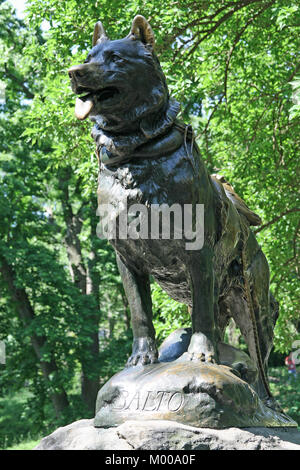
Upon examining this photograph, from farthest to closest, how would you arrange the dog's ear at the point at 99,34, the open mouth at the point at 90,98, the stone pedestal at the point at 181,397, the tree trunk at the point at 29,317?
the tree trunk at the point at 29,317
the dog's ear at the point at 99,34
the open mouth at the point at 90,98
the stone pedestal at the point at 181,397

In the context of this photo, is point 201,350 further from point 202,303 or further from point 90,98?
point 90,98

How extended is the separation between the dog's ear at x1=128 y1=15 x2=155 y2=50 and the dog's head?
2cm

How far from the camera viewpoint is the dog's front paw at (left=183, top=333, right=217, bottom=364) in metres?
3.70

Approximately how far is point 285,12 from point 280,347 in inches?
216

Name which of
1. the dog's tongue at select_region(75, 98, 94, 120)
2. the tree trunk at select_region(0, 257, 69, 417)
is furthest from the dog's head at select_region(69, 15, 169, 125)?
the tree trunk at select_region(0, 257, 69, 417)

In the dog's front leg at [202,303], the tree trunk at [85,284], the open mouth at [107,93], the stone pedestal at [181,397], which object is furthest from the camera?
the tree trunk at [85,284]

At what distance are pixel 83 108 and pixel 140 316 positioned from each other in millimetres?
1359

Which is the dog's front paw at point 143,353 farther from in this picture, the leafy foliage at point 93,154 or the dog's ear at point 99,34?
the leafy foliage at point 93,154

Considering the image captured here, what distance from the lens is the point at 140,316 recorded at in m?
4.00

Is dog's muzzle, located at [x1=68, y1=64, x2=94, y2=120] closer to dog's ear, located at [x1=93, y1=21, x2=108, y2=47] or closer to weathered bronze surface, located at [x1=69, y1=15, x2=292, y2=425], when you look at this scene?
weathered bronze surface, located at [x1=69, y1=15, x2=292, y2=425]

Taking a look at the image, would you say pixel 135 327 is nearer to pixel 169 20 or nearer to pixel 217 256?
pixel 217 256

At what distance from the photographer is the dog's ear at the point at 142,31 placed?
151 inches

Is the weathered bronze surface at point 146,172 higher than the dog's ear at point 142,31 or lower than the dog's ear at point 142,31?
lower

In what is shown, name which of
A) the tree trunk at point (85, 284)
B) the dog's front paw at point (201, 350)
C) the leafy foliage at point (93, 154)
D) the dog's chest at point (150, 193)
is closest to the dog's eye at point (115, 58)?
the dog's chest at point (150, 193)
